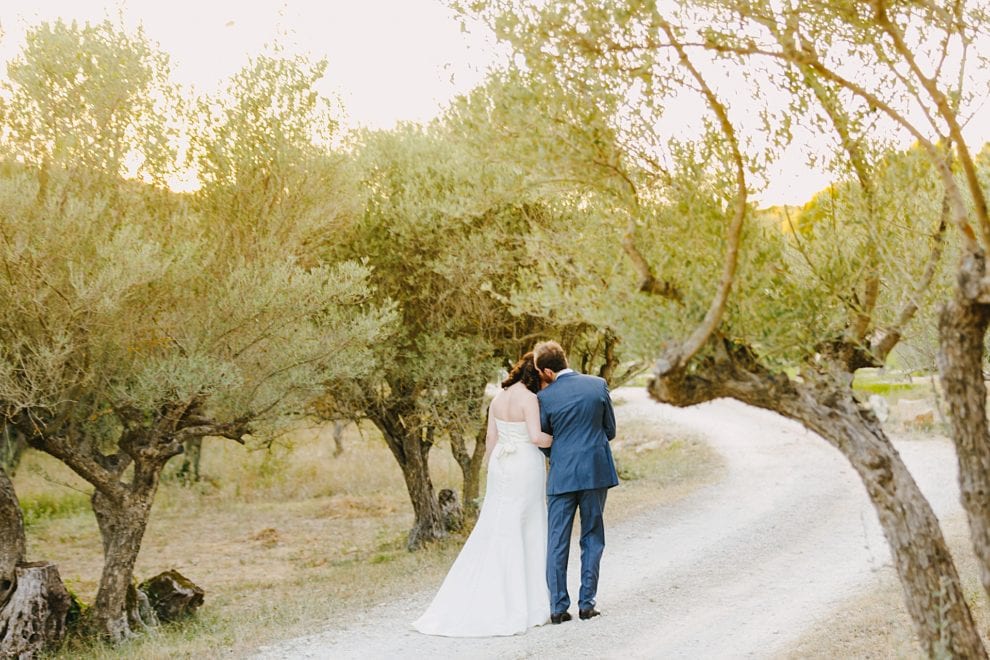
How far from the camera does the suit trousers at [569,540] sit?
10016mm

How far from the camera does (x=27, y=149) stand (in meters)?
12.8

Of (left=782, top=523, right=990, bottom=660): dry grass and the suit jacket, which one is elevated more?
the suit jacket

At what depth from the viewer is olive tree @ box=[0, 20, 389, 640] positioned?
466 inches

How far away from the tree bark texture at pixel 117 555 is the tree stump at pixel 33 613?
0.54 m

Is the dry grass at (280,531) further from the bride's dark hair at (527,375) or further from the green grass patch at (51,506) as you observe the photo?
the bride's dark hair at (527,375)

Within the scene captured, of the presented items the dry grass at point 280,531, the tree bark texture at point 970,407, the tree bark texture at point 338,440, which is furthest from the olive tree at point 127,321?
the tree bark texture at point 338,440

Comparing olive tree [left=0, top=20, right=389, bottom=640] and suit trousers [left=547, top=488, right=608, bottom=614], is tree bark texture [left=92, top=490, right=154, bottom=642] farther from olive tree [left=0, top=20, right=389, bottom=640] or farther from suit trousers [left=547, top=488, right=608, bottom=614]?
suit trousers [left=547, top=488, right=608, bottom=614]

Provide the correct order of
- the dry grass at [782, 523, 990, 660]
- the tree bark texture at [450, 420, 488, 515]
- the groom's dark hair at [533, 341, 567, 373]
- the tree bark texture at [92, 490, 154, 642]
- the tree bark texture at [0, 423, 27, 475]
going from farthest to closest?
the tree bark texture at [0, 423, 27, 475], the tree bark texture at [450, 420, 488, 515], the tree bark texture at [92, 490, 154, 642], the groom's dark hair at [533, 341, 567, 373], the dry grass at [782, 523, 990, 660]

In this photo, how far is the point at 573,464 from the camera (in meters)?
9.92

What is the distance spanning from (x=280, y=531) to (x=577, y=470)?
16.2 m

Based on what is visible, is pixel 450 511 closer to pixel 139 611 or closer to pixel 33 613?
pixel 139 611

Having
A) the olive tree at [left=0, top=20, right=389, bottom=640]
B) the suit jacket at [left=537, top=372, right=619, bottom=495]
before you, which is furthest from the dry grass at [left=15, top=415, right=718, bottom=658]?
the suit jacket at [left=537, top=372, right=619, bottom=495]

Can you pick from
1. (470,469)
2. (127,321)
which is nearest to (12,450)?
(470,469)

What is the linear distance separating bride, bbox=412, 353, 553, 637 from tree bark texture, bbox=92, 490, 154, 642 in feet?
16.1
